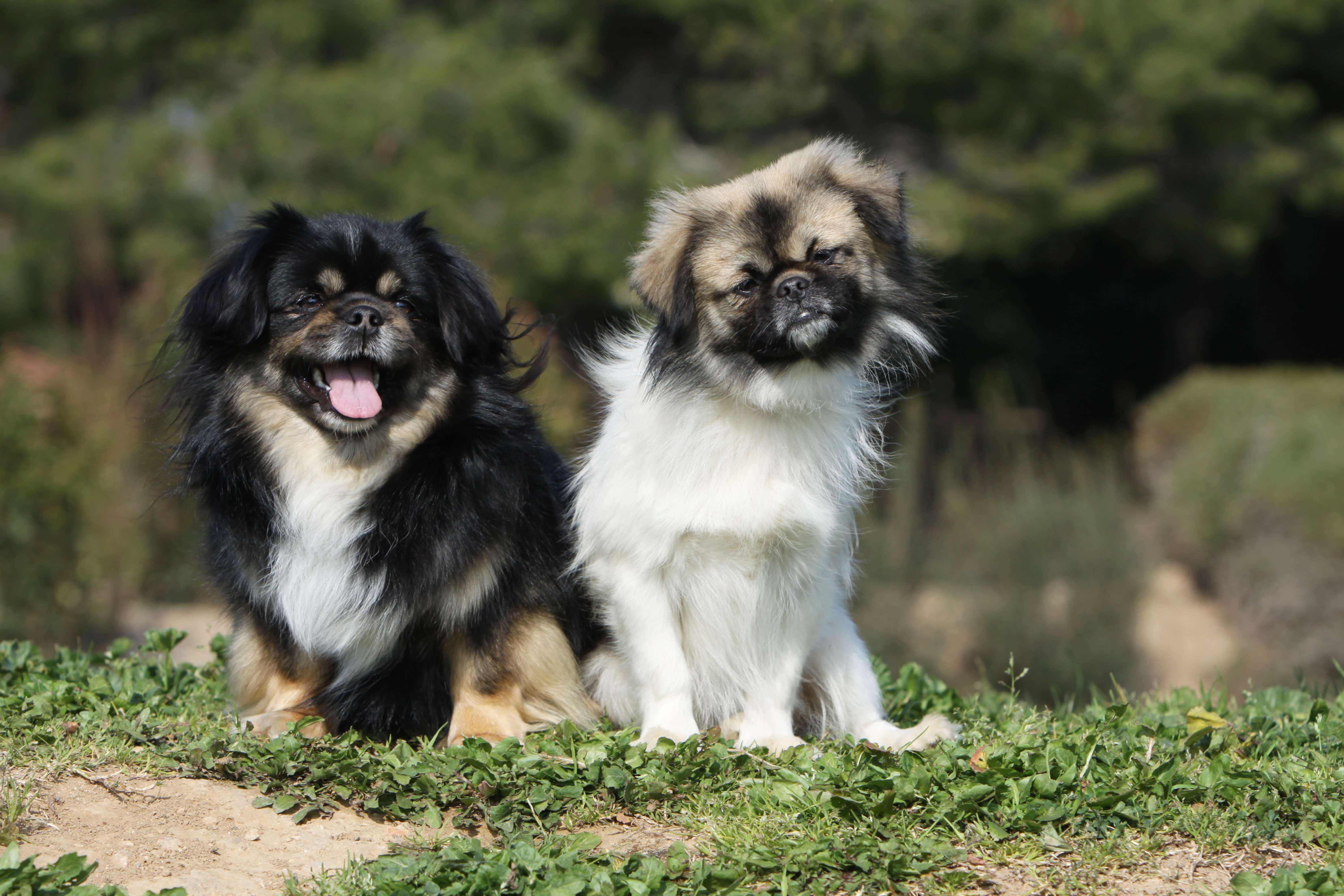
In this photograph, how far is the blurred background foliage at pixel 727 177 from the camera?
384 inches

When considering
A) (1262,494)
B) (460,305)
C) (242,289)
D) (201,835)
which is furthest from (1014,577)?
(201,835)

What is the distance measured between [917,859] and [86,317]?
9.37 metres

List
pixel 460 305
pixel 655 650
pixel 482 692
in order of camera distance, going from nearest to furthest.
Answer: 1. pixel 655 650
2. pixel 482 692
3. pixel 460 305

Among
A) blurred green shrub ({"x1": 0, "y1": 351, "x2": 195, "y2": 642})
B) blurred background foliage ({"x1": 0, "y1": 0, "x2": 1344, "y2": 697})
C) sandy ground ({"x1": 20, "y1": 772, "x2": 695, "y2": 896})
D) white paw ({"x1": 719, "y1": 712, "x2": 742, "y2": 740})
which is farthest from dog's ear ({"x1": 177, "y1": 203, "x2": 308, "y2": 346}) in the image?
blurred background foliage ({"x1": 0, "y1": 0, "x2": 1344, "y2": 697})

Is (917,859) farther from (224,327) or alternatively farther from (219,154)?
(219,154)

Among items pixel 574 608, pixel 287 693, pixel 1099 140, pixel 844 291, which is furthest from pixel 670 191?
pixel 1099 140

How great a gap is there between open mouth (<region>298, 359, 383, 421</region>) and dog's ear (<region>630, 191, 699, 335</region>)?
88 centimetres

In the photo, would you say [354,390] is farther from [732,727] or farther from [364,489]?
[732,727]

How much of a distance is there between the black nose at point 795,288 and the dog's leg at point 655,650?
945 mm

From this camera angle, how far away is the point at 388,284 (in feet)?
13.3

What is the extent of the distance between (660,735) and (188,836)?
134cm

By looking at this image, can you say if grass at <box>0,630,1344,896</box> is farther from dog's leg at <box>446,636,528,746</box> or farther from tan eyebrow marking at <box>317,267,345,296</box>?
tan eyebrow marking at <box>317,267,345,296</box>

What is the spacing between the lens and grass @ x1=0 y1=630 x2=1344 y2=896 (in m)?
3.05

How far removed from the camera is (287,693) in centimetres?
418
